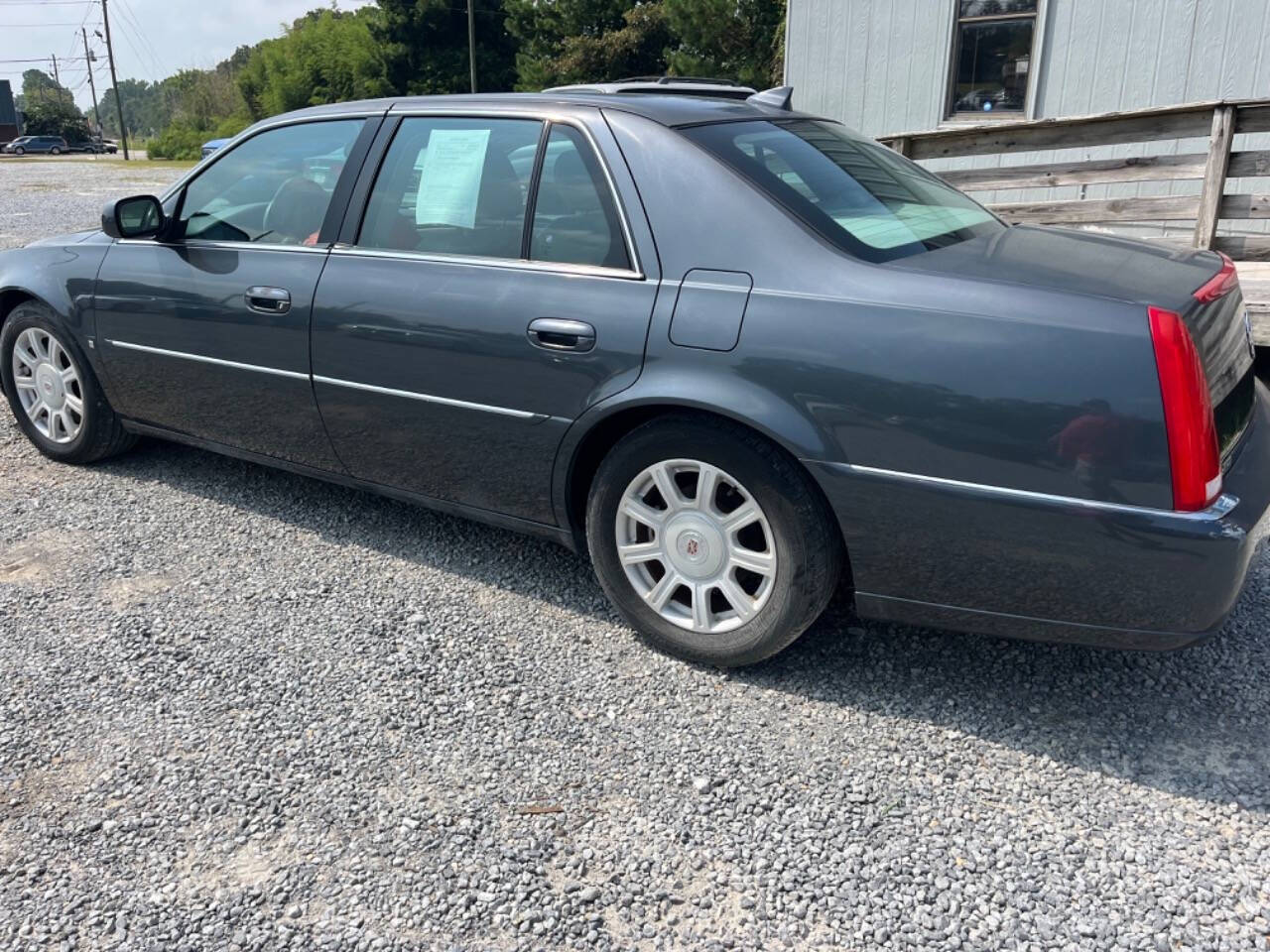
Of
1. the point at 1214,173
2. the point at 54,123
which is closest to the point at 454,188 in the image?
the point at 1214,173

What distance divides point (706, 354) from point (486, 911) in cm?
149

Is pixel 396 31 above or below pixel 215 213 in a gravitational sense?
above

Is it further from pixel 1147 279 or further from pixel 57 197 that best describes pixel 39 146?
pixel 1147 279

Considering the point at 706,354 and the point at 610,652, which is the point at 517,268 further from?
the point at 610,652

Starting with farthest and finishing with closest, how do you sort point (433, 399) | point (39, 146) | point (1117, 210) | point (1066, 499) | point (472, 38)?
point (39, 146) → point (472, 38) → point (1117, 210) → point (433, 399) → point (1066, 499)

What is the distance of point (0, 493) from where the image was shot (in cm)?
459

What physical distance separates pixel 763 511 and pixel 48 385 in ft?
12.0

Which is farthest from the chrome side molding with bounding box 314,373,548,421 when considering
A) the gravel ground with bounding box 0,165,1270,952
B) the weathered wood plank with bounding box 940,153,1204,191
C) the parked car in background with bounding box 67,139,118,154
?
the parked car in background with bounding box 67,139,118,154

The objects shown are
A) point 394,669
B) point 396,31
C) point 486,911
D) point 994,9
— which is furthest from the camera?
point 396,31

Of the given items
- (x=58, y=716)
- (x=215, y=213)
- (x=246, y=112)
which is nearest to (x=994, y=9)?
(x=215, y=213)

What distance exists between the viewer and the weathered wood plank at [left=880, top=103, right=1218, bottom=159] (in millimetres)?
6152

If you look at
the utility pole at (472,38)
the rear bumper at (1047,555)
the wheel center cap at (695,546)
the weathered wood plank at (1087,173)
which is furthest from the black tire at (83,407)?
the utility pole at (472,38)

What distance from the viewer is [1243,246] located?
629cm

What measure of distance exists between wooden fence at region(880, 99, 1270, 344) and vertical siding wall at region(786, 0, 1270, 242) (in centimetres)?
94
